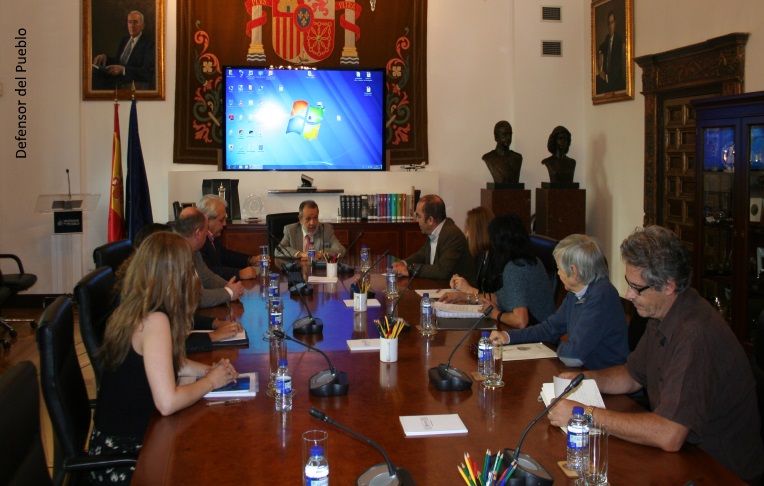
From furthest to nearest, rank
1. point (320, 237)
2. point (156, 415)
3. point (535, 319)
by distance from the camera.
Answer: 1. point (320, 237)
2. point (535, 319)
3. point (156, 415)

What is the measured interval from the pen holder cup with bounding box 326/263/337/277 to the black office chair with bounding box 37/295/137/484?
264cm

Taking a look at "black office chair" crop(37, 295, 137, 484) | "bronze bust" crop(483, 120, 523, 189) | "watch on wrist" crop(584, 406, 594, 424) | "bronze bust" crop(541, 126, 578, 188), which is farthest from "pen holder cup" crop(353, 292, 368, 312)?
"bronze bust" crop(541, 126, 578, 188)

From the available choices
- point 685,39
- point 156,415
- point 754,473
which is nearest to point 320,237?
point 685,39

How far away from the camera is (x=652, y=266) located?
98.9 inches

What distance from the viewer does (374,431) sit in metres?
2.25

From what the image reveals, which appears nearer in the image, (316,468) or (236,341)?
(316,468)

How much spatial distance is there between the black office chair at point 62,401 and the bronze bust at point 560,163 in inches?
230

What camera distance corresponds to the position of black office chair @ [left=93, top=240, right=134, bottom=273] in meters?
3.76

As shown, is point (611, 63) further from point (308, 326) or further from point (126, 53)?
point (308, 326)

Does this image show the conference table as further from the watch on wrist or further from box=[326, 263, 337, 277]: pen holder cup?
box=[326, 263, 337, 277]: pen holder cup

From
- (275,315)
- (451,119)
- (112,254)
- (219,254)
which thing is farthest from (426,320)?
(451,119)

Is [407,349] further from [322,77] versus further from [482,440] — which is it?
[322,77]

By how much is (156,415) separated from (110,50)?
615cm

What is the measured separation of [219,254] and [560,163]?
11.8 ft
